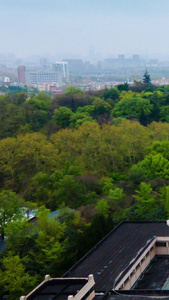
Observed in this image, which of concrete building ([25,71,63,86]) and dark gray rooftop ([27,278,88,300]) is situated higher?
concrete building ([25,71,63,86])

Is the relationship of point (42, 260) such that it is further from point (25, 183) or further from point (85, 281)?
point (25, 183)

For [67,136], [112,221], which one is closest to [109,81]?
[67,136]

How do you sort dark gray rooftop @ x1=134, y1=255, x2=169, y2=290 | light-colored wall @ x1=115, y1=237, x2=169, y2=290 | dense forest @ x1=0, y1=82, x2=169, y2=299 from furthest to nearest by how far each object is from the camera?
dense forest @ x1=0, y1=82, x2=169, y2=299, dark gray rooftop @ x1=134, y1=255, x2=169, y2=290, light-colored wall @ x1=115, y1=237, x2=169, y2=290

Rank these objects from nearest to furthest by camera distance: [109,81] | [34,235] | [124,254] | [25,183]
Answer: [124,254] < [34,235] < [25,183] < [109,81]

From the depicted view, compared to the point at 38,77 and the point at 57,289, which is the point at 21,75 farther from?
the point at 57,289

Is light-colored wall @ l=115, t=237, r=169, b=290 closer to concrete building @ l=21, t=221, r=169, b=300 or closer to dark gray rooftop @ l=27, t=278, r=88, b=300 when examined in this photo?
concrete building @ l=21, t=221, r=169, b=300

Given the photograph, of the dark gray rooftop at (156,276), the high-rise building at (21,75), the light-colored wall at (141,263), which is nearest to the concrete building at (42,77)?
the high-rise building at (21,75)

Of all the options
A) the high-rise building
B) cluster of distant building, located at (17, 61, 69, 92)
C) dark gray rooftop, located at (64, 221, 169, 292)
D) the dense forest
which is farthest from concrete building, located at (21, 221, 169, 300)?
the high-rise building

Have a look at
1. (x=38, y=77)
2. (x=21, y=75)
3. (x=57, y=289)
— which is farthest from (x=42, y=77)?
(x=57, y=289)
